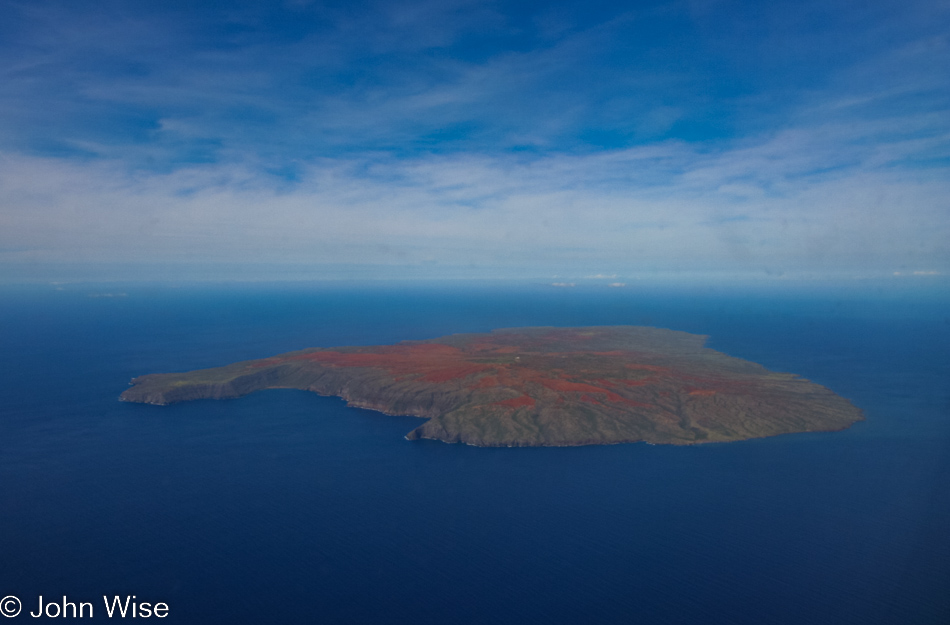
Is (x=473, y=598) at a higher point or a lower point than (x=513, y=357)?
lower

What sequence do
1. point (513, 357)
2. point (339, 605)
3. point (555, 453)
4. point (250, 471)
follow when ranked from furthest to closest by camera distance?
point (513, 357), point (555, 453), point (250, 471), point (339, 605)

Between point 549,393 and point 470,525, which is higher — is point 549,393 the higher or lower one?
the higher one

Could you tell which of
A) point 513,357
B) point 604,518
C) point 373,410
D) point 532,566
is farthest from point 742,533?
point 513,357

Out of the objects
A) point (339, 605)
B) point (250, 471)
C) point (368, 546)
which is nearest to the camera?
point (339, 605)

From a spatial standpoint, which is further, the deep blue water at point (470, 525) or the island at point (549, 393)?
the island at point (549, 393)

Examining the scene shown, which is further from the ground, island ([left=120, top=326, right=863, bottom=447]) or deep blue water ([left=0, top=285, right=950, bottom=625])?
island ([left=120, top=326, right=863, bottom=447])

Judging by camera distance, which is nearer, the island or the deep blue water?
the deep blue water

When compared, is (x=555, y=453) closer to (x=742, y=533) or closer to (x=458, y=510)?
(x=458, y=510)

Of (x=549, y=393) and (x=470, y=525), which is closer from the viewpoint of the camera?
(x=470, y=525)
